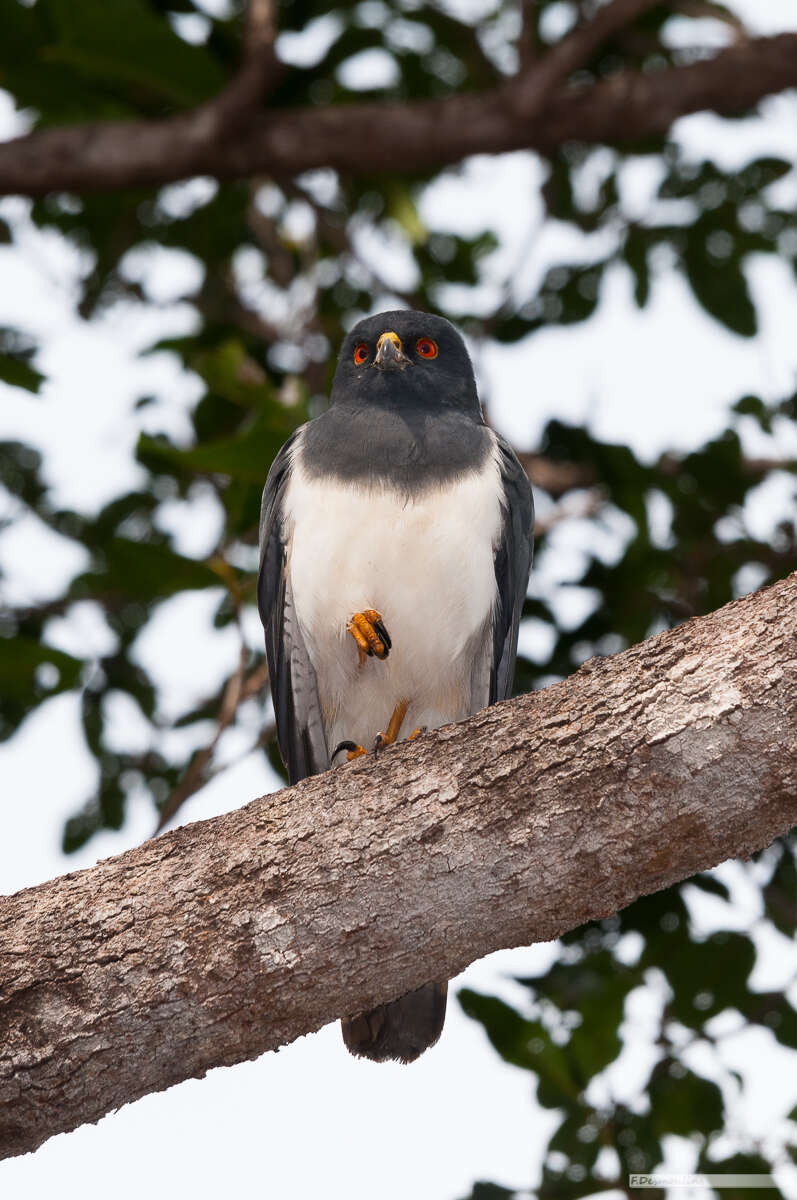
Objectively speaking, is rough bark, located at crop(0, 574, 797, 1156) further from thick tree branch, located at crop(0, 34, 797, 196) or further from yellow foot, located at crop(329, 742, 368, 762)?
thick tree branch, located at crop(0, 34, 797, 196)

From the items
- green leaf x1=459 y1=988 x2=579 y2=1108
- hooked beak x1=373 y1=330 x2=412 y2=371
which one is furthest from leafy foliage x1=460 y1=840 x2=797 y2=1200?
hooked beak x1=373 y1=330 x2=412 y2=371

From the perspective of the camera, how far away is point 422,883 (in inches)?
99.0

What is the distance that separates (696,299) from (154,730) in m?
3.20

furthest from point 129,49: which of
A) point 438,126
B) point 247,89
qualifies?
point 438,126

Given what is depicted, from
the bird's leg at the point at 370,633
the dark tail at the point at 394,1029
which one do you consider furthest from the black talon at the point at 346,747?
the dark tail at the point at 394,1029

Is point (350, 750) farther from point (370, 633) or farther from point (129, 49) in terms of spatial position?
point (129, 49)

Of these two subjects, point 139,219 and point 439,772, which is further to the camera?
point 139,219

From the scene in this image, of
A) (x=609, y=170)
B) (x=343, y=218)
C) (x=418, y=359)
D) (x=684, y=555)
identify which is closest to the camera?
(x=418, y=359)

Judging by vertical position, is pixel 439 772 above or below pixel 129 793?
above

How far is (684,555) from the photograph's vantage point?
5109mm

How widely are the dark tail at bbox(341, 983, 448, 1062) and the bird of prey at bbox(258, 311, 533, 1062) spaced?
77 centimetres

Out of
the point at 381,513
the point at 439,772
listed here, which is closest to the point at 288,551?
the point at 381,513

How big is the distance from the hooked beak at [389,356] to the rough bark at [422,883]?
6.68ft

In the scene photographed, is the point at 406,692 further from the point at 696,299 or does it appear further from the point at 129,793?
the point at 696,299
